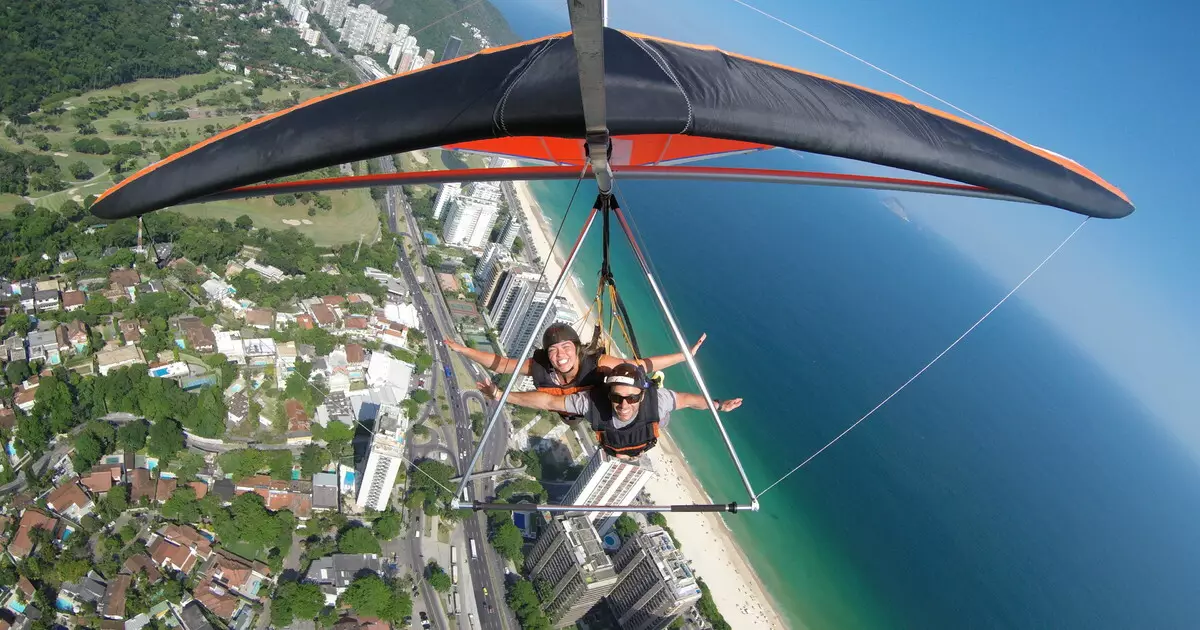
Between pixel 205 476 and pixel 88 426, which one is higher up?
pixel 88 426

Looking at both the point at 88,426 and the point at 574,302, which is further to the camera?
the point at 574,302

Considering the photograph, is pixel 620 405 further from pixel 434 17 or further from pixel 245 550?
pixel 434 17

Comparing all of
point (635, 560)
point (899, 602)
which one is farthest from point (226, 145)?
point (899, 602)

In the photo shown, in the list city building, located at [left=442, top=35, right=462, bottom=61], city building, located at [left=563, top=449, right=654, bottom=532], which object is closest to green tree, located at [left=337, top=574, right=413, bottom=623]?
city building, located at [left=563, top=449, right=654, bottom=532]

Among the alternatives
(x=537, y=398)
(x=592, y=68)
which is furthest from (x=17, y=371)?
(x=592, y=68)

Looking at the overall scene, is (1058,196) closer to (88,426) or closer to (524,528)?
(524,528)
